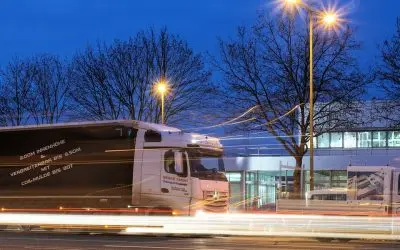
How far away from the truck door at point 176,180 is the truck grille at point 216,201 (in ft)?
2.48

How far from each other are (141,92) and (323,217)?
2451 cm

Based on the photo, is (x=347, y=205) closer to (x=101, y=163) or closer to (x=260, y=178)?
(x=101, y=163)

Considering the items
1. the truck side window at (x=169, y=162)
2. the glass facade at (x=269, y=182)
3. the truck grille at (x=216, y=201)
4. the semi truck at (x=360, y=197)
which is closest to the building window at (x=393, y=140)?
the glass facade at (x=269, y=182)

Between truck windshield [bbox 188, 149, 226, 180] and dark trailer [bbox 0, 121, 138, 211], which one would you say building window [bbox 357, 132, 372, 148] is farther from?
dark trailer [bbox 0, 121, 138, 211]

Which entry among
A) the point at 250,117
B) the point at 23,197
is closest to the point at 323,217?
the point at 23,197

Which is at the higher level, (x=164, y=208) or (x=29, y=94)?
(x=29, y=94)

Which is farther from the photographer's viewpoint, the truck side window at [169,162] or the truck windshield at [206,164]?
the truck windshield at [206,164]

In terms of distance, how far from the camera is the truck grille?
891 inches

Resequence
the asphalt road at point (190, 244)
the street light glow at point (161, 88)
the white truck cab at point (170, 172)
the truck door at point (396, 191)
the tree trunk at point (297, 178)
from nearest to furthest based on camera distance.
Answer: the asphalt road at point (190, 244)
the white truck cab at point (170, 172)
the truck door at point (396, 191)
the tree trunk at point (297, 178)
the street light glow at point (161, 88)

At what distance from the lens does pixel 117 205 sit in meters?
21.9

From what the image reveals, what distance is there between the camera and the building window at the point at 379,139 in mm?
48250

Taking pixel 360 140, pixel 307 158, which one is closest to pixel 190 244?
pixel 307 158

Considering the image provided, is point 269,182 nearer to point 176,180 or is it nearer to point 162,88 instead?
point 162,88

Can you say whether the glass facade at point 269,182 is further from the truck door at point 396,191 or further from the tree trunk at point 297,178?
the truck door at point 396,191
